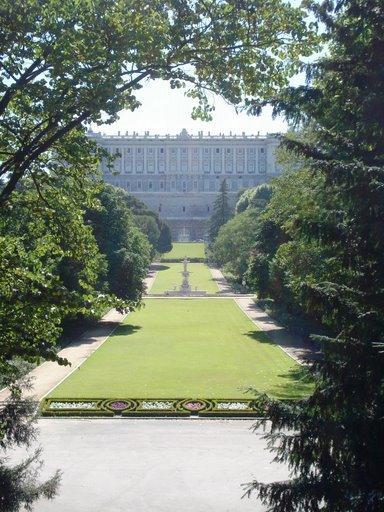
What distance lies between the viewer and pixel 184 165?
12188cm

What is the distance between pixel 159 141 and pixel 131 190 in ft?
34.2

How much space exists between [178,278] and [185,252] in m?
26.2

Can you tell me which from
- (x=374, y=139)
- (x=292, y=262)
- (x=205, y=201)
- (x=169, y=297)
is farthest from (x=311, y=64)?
(x=205, y=201)

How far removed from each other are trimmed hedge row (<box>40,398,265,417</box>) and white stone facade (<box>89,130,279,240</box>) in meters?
102

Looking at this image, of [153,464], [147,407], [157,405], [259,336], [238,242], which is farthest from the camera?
[238,242]

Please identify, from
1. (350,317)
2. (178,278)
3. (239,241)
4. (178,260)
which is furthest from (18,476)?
(178,260)

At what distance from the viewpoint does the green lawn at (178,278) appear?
50.7 metres

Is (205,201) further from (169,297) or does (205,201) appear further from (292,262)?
(292,262)

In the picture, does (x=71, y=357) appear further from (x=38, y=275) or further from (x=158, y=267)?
(x=158, y=267)

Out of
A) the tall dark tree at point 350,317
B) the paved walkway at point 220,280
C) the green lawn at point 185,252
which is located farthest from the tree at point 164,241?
the tall dark tree at point 350,317

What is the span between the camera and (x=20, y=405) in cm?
923

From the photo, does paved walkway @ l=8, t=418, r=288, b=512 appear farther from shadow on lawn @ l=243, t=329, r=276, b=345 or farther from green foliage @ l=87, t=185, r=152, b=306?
green foliage @ l=87, t=185, r=152, b=306

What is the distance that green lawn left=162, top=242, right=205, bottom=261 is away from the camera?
79.0m

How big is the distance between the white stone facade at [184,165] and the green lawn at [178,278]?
1933 inches
